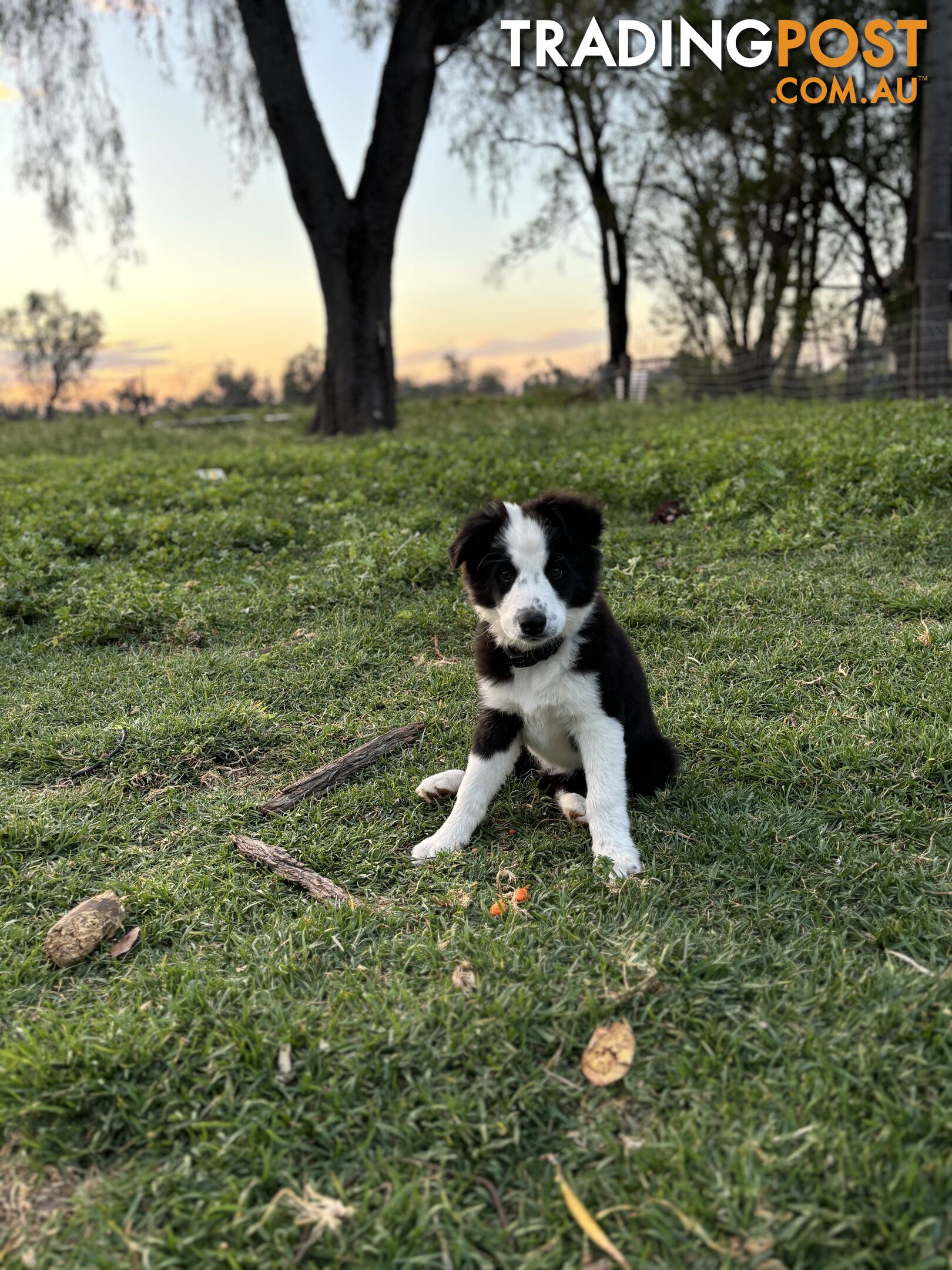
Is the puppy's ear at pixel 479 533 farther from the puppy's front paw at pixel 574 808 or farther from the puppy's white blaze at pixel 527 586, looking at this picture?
the puppy's front paw at pixel 574 808

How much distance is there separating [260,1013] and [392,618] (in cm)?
332

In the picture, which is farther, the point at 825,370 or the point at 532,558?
the point at 825,370

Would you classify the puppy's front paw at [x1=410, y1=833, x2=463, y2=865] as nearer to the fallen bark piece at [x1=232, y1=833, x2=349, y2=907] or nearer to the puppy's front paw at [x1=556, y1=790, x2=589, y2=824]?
the fallen bark piece at [x1=232, y1=833, x2=349, y2=907]

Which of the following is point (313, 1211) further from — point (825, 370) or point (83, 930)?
point (825, 370)

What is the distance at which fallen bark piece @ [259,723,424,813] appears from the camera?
369 cm

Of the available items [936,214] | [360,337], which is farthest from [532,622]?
[936,214]

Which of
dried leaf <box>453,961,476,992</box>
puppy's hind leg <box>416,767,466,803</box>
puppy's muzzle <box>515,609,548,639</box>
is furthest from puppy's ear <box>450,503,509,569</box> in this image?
dried leaf <box>453,961,476,992</box>

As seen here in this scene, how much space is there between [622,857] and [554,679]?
64cm

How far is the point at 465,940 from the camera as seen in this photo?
2744mm

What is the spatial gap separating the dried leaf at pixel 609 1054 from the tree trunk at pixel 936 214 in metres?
12.9

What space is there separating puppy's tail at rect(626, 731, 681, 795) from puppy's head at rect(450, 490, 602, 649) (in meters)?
0.53

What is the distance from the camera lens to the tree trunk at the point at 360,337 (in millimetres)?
14000

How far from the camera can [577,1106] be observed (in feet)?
7.11

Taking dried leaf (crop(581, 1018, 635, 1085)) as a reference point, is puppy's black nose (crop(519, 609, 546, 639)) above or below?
above
